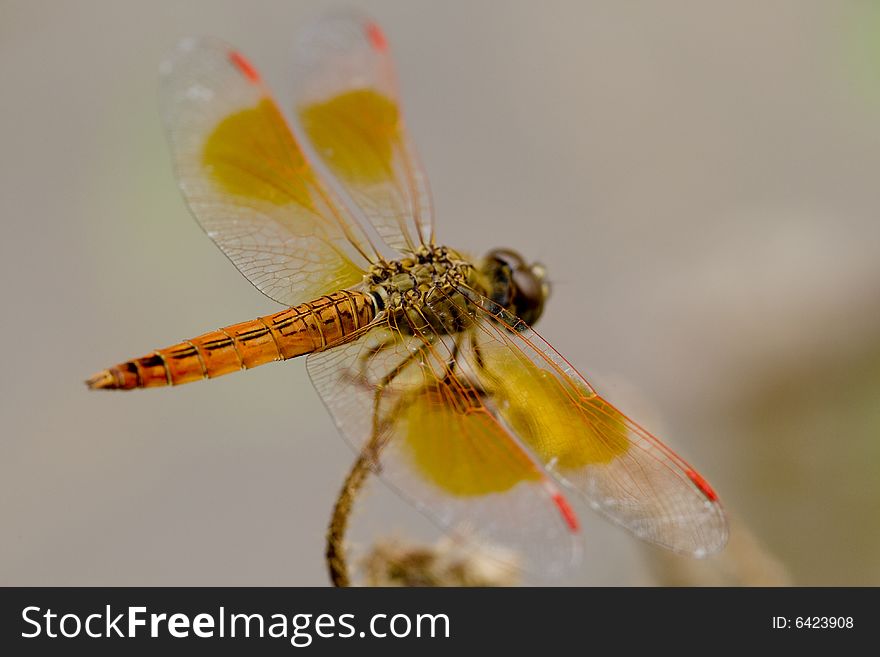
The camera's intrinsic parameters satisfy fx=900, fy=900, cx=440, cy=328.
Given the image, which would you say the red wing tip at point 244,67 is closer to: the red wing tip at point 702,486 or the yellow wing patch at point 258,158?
the yellow wing patch at point 258,158

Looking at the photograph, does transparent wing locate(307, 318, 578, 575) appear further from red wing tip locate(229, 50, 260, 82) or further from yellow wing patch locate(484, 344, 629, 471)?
red wing tip locate(229, 50, 260, 82)

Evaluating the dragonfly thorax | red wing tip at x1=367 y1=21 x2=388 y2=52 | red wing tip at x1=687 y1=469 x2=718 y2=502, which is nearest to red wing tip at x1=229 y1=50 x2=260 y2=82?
red wing tip at x1=367 y1=21 x2=388 y2=52

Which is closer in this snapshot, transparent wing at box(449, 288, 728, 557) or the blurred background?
transparent wing at box(449, 288, 728, 557)

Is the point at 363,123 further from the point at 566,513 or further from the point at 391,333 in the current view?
the point at 566,513

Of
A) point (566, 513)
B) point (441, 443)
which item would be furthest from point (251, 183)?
point (566, 513)

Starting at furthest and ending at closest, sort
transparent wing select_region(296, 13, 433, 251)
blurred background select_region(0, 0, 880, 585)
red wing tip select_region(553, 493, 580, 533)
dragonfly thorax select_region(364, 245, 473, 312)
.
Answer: blurred background select_region(0, 0, 880, 585) < transparent wing select_region(296, 13, 433, 251) < dragonfly thorax select_region(364, 245, 473, 312) < red wing tip select_region(553, 493, 580, 533)

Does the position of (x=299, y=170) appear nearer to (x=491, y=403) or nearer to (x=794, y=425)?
(x=491, y=403)

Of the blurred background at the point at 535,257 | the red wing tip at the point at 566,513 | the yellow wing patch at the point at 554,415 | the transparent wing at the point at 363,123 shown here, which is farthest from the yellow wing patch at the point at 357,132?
the blurred background at the point at 535,257
